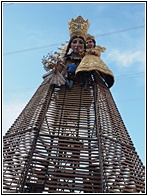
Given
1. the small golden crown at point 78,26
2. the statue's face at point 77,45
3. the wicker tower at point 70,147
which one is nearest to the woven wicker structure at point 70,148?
the wicker tower at point 70,147

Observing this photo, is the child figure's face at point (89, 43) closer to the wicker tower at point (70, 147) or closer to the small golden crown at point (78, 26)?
the small golden crown at point (78, 26)

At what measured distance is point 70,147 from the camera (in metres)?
5.79

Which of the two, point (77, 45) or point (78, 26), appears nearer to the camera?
point (77, 45)

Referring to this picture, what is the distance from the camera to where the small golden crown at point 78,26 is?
907 centimetres

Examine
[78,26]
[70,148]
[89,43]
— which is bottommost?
[70,148]

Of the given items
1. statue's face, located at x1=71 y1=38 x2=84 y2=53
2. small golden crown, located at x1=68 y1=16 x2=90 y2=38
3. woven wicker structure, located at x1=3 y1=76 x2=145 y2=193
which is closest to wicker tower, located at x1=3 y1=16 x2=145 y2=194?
woven wicker structure, located at x1=3 y1=76 x2=145 y2=193

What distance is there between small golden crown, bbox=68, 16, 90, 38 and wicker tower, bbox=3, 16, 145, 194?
7.90 feet

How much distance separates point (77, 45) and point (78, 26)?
1000 mm

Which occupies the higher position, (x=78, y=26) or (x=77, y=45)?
(x=78, y=26)

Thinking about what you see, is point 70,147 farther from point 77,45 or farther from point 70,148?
point 77,45

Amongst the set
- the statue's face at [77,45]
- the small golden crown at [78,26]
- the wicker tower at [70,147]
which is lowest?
the wicker tower at [70,147]

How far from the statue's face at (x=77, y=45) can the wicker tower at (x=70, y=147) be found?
5.32ft

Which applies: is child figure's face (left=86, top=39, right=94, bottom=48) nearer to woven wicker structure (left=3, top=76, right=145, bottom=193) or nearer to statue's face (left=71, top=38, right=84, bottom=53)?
statue's face (left=71, top=38, right=84, bottom=53)

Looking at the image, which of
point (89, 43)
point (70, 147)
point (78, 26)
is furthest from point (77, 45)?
point (70, 147)
